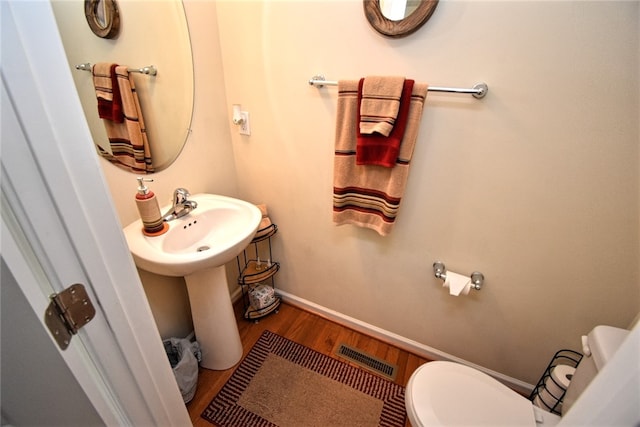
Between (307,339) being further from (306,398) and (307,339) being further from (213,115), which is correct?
(213,115)

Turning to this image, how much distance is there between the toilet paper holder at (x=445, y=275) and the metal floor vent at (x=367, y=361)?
612mm

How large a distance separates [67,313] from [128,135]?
2.89 feet

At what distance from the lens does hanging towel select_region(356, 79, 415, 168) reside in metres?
0.97

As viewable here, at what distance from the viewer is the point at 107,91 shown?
99 cm

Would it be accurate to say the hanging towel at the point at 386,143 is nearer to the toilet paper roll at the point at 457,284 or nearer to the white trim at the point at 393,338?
the toilet paper roll at the point at 457,284

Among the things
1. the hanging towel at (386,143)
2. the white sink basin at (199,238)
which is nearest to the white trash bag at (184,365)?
the white sink basin at (199,238)

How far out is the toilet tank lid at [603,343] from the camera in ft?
2.45

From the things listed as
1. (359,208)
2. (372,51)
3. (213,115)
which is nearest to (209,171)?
(213,115)

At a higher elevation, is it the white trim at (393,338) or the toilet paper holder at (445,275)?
the toilet paper holder at (445,275)

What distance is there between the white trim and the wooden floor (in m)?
0.03

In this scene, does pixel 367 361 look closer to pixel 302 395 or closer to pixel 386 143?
pixel 302 395

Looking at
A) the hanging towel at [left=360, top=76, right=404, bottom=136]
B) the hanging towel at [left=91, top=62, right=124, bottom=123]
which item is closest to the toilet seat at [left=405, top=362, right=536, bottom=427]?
the hanging towel at [left=360, top=76, right=404, bottom=136]

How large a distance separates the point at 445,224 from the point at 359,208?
1.23 ft

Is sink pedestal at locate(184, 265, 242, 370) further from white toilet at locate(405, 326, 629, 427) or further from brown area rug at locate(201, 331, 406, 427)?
white toilet at locate(405, 326, 629, 427)
